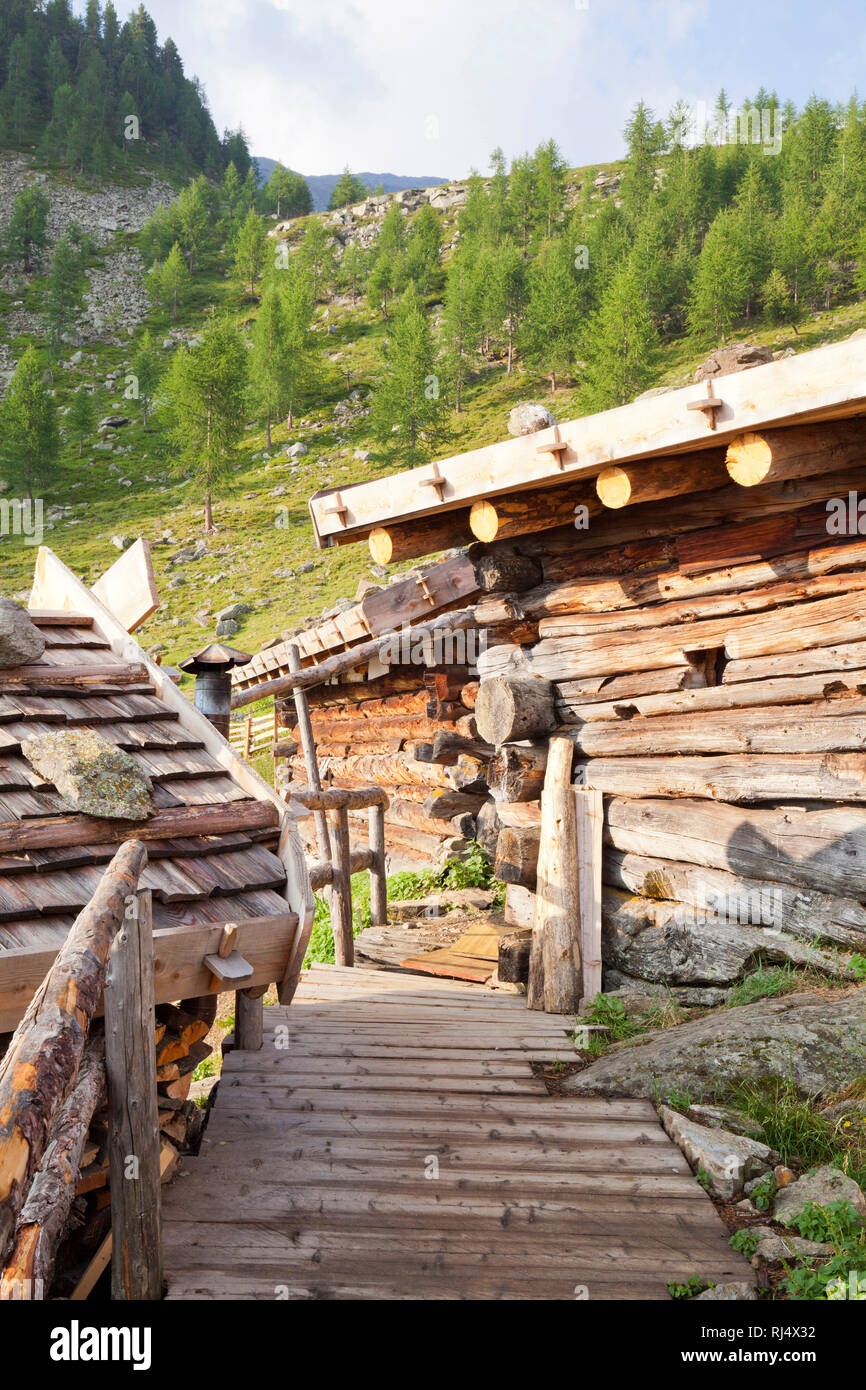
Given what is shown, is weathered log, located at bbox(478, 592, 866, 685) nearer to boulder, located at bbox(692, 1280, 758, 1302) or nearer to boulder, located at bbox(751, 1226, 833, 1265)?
boulder, located at bbox(751, 1226, 833, 1265)

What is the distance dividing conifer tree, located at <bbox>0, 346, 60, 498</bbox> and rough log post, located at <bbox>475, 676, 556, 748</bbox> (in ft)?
137

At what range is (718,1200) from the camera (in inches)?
115

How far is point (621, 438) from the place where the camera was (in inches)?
166

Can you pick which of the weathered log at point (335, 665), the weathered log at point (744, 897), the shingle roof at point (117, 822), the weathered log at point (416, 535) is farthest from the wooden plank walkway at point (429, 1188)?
the weathered log at point (335, 665)

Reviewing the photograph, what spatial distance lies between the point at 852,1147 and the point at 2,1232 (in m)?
2.87

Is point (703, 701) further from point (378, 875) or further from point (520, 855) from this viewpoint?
point (378, 875)

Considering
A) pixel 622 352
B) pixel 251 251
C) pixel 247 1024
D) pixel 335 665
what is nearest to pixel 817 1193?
pixel 247 1024

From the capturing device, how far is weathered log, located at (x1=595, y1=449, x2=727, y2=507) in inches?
177

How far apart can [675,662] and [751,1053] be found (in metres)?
2.39

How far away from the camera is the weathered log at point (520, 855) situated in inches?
228

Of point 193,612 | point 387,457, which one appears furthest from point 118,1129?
point 387,457

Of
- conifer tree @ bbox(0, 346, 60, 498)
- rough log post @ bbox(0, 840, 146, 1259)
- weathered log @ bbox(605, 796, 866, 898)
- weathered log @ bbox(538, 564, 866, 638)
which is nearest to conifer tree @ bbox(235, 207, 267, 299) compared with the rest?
conifer tree @ bbox(0, 346, 60, 498)

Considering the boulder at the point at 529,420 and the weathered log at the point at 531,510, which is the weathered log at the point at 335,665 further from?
the boulder at the point at 529,420
